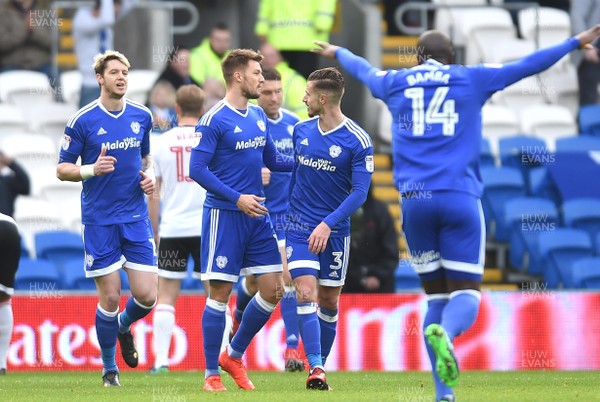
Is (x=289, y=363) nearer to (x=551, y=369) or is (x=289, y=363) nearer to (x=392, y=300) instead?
(x=392, y=300)

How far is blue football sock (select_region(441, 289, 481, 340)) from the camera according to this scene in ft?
27.2

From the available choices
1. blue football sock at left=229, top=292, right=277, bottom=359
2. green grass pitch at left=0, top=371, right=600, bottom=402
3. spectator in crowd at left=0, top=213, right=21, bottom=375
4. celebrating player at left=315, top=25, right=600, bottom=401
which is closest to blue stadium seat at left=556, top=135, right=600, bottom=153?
green grass pitch at left=0, top=371, right=600, bottom=402

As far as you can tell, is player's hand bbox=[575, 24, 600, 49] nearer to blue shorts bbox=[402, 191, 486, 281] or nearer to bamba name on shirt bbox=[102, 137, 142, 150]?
blue shorts bbox=[402, 191, 486, 281]

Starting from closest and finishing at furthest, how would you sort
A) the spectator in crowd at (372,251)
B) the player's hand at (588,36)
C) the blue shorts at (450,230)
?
1. the player's hand at (588,36)
2. the blue shorts at (450,230)
3. the spectator in crowd at (372,251)

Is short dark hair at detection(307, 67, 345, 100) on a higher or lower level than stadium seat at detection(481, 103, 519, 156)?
higher

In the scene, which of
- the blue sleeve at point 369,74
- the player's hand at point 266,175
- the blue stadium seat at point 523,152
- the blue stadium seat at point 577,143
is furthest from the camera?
the blue stadium seat at point 577,143

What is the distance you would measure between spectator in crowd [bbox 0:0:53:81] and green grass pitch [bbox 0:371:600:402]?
20.0 feet

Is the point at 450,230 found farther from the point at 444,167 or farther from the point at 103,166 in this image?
the point at 103,166

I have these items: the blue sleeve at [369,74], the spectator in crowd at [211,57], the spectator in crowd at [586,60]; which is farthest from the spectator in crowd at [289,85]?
the blue sleeve at [369,74]

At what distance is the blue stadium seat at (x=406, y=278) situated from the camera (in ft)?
50.6

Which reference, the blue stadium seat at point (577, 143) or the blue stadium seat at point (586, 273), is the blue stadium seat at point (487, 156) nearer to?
the blue stadium seat at point (577, 143)

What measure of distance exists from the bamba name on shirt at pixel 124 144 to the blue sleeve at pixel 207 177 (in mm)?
956

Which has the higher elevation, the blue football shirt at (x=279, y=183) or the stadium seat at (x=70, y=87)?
the stadium seat at (x=70, y=87)

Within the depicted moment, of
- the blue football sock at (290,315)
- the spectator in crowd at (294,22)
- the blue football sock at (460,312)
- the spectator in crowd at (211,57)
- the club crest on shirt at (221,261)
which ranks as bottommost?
the blue football sock at (290,315)
